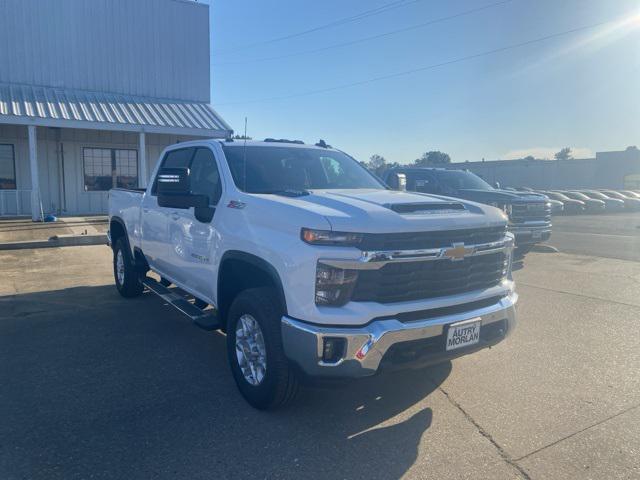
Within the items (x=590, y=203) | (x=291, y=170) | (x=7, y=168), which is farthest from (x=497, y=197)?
(x=590, y=203)

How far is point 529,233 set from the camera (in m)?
10.4

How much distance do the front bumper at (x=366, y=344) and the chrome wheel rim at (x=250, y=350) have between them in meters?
0.45

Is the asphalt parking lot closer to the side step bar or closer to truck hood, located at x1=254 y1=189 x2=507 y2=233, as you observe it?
the side step bar

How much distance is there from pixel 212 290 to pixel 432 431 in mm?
2173

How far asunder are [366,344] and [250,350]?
1.09 meters

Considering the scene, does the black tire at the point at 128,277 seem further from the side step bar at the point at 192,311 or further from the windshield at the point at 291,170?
the windshield at the point at 291,170

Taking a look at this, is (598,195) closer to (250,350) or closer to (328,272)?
(250,350)

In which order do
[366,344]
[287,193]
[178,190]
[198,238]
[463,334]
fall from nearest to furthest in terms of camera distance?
1. [366,344]
2. [463,334]
3. [287,193]
4. [178,190]
5. [198,238]

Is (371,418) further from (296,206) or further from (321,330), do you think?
(296,206)

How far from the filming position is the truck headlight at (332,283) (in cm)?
325

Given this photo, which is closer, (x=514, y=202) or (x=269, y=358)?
(x=269, y=358)

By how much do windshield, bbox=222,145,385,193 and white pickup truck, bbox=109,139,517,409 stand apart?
0.02 metres

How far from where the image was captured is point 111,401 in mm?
3977

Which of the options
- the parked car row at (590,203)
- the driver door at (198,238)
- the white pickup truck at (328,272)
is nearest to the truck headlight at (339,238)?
the white pickup truck at (328,272)
